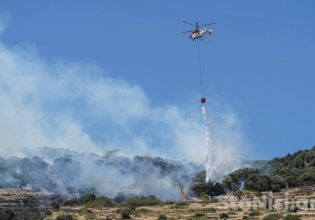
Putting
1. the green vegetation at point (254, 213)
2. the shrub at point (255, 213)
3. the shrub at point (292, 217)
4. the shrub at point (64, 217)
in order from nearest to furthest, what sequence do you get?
1. the shrub at point (292, 217)
2. the green vegetation at point (254, 213)
3. the shrub at point (255, 213)
4. the shrub at point (64, 217)

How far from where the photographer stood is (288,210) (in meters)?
85.8

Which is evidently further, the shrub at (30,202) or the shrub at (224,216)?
the shrub at (30,202)

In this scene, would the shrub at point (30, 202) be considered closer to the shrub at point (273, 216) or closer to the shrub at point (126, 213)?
the shrub at point (126, 213)

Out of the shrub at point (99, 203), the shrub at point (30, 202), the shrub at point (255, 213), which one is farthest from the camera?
the shrub at point (99, 203)

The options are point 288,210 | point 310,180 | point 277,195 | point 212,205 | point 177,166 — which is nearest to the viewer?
point 288,210

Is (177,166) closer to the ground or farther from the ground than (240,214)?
farther from the ground

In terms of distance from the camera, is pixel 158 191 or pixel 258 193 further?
pixel 158 191

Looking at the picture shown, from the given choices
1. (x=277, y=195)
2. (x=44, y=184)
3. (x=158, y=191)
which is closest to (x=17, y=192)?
(x=44, y=184)

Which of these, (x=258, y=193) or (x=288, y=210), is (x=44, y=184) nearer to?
(x=258, y=193)

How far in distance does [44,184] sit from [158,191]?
25.5m

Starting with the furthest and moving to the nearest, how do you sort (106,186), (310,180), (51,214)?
(106,186) → (310,180) → (51,214)

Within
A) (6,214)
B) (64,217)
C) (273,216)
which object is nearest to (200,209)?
(273,216)

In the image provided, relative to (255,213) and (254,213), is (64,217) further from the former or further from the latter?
(255,213)

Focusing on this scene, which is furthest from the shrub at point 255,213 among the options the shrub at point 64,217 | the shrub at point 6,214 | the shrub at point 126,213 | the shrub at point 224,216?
the shrub at point 6,214
